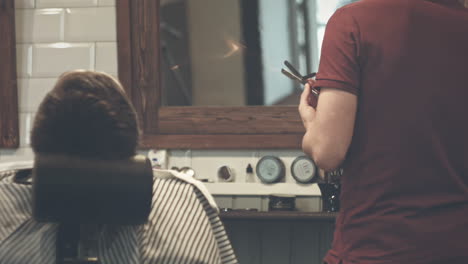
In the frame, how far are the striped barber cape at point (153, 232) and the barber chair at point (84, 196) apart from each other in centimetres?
6

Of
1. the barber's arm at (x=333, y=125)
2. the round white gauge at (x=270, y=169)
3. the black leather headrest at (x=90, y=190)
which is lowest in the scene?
the round white gauge at (x=270, y=169)

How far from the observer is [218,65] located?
352 centimetres

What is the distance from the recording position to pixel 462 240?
140 cm

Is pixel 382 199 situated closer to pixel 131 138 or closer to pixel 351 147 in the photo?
pixel 351 147

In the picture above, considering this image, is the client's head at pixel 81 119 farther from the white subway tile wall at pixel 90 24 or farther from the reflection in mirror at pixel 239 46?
the white subway tile wall at pixel 90 24

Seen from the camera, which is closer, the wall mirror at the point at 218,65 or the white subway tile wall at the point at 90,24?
the wall mirror at the point at 218,65

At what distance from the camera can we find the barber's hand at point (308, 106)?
1580 millimetres

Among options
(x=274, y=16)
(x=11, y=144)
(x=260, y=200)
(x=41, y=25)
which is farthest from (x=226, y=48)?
(x=11, y=144)

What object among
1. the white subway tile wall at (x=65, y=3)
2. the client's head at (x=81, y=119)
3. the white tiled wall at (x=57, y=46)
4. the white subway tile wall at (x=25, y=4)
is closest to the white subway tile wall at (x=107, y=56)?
the white tiled wall at (x=57, y=46)

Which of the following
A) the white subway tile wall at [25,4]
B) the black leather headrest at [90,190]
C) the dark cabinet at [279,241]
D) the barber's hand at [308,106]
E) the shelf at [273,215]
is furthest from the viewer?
the white subway tile wall at [25,4]

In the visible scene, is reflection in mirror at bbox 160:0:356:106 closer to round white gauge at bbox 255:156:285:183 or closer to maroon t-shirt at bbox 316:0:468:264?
round white gauge at bbox 255:156:285:183

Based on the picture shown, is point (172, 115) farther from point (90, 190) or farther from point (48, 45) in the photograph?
point (90, 190)

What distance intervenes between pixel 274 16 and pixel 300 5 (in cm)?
15

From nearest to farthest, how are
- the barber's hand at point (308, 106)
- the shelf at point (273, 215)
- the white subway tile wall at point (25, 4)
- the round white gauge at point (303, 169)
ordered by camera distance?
1. the barber's hand at point (308, 106)
2. the shelf at point (273, 215)
3. the round white gauge at point (303, 169)
4. the white subway tile wall at point (25, 4)
